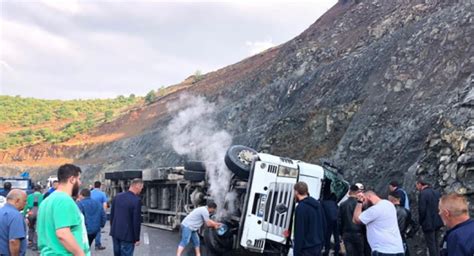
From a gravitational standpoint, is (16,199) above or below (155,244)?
above

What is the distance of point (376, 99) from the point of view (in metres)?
17.6

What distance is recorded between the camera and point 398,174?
13422mm

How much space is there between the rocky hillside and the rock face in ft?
0.14

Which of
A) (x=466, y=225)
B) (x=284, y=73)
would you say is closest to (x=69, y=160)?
(x=284, y=73)

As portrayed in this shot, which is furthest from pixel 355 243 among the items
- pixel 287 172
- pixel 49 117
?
pixel 49 117

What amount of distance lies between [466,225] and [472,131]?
24.6 feet

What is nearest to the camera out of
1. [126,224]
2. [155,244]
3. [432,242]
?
[126,224]

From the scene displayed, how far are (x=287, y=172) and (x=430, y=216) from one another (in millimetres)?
2724

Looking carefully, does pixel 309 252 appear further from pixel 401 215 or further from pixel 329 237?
pixel 329 237

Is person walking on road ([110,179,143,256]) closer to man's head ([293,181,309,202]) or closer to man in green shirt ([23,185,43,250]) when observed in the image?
man's head ([293,181,309,202])

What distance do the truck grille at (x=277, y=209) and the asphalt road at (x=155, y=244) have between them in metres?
1.73

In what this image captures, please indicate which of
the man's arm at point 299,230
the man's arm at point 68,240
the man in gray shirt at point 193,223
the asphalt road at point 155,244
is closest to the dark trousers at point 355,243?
→ the man's arm at point 299,230

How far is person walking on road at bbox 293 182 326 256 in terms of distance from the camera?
7059 millimetres

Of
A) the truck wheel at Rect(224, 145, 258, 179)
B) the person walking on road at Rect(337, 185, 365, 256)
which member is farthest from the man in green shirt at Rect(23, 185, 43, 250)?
the person walking on road at Rect(337, 185, 365, 256)
